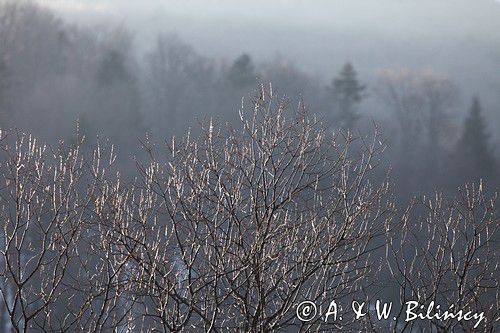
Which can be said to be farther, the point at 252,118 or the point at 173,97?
the point at 173,97

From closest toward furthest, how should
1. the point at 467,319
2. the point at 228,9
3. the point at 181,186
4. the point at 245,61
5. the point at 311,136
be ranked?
1. the point at 181,186
2. the point at 467,319
3. the point at 311,136
4. the point at 245,61
5. the point at 228,9

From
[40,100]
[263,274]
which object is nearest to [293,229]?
[263,274]

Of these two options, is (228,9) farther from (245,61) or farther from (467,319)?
(467,319)

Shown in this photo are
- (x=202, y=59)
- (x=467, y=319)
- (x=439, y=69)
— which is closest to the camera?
(x=467, y=319)

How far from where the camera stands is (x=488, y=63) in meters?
56.3

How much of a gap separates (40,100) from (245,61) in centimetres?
1186

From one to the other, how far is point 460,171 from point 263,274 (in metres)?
33.9

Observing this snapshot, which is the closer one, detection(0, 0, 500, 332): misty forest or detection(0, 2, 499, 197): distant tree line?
detection(0, 0, 500, 332): misty forest

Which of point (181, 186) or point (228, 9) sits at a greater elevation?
point (228, 9)

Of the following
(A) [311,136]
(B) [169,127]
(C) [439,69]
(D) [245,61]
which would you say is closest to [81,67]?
(B) [169,127]

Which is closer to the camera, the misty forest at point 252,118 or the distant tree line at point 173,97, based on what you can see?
the misty forest at point 252,118

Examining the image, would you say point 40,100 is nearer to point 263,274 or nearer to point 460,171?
point 460,171

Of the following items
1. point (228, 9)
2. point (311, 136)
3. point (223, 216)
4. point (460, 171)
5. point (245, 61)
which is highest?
point (228, 9)

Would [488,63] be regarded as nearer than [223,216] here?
No
